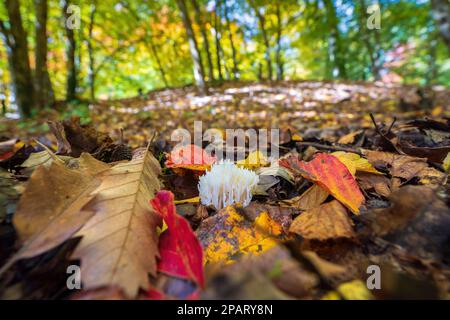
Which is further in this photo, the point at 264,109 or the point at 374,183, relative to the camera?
the point at 264,109

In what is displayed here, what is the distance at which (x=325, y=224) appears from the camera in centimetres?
68

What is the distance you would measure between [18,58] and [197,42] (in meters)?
6.21

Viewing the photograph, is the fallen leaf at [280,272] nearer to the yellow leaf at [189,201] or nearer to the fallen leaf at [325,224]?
the fallen leaf at [325,224]

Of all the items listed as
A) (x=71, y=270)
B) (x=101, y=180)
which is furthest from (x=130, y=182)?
(x=71, y=270)

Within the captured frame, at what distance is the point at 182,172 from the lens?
44.1 inches

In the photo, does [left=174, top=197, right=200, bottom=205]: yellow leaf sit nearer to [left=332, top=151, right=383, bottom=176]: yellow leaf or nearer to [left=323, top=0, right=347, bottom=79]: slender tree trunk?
[left=332, top=151, right=383, bottom=176]: yellow leaf

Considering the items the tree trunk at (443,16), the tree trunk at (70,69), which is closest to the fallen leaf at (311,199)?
the tree trunk at (443,16)

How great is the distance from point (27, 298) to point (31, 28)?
16379 mm

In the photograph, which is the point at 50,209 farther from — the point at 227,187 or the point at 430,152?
the point at 430,152

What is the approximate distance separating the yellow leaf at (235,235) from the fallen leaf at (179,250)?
0.42 ft

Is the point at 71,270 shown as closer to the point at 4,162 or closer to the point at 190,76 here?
the point at 4,162

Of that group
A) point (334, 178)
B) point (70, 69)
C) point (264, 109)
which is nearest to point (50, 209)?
point (334, 178)

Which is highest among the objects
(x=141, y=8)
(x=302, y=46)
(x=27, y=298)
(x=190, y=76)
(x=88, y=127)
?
(x=141, y=8)

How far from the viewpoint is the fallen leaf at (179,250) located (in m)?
0.54
